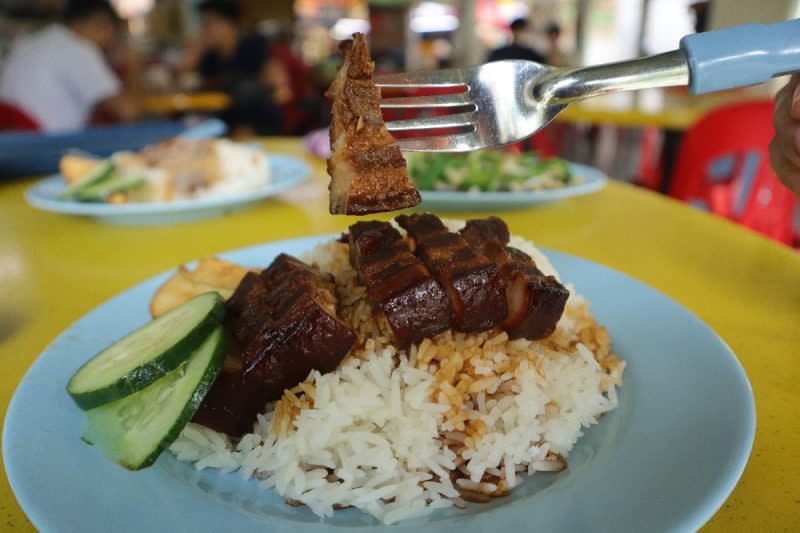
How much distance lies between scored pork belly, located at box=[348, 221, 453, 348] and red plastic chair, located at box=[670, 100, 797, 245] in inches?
154

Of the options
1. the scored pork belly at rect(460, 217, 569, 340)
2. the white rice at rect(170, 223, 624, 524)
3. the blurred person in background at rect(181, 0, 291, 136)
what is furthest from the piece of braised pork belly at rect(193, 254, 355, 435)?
the blurred person in background at rect(181, 0, 291, 136)

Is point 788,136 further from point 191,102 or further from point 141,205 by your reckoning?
point 191,102

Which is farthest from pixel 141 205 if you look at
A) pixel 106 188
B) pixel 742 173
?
pixel 742 173

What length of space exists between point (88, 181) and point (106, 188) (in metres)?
0.12

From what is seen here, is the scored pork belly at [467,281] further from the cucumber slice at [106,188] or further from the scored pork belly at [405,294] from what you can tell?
the cucumber slice at [106,188]

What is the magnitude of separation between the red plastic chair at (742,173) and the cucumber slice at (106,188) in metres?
4.27

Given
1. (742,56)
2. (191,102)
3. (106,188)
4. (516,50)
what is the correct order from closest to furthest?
(742,56) → (106,188) → (191,102) → (516,50)

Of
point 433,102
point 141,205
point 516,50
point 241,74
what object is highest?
point 516,50

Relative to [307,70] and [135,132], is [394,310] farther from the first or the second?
[307,70]

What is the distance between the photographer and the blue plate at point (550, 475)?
977mm

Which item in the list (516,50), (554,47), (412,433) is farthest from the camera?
(554,47)

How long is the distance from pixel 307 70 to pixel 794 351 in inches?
632

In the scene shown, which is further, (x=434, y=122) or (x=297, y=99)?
(x=297, y=99)

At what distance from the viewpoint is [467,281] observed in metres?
1.43
